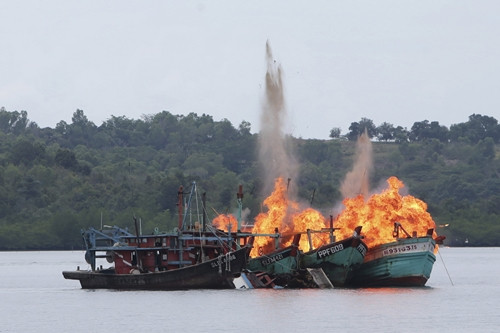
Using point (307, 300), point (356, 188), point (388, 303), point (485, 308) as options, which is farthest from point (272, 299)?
point (356, 188)

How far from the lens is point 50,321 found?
3652 inches

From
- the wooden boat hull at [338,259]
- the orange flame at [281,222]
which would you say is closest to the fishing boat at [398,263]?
the wooden boat hull at [338,259]

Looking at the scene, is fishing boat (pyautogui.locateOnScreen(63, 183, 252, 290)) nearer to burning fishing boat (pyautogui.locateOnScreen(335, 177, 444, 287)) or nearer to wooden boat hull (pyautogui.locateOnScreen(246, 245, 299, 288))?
wooden boat hull (pyautogui.locateOnScreen(246, 245, 299, 288))

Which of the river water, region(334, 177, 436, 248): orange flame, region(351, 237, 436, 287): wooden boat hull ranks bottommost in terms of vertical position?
the river water

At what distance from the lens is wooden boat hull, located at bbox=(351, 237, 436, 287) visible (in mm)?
104875

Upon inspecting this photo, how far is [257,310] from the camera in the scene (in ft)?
312

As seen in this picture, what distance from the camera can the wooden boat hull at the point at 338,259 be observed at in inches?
4129

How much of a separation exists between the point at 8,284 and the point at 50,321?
165 feet

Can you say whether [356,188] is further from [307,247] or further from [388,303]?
[388,303]

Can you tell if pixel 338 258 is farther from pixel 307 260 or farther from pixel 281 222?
pixel 281 222

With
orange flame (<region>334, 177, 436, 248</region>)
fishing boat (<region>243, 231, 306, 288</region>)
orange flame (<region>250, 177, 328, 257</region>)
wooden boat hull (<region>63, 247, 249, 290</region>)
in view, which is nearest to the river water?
wooden boat hull (<region>63, 247, 249, 290</region>)

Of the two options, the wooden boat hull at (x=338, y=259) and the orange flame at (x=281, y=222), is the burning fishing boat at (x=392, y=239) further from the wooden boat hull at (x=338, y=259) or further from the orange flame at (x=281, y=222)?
the orange flame at (x=281, y=222)

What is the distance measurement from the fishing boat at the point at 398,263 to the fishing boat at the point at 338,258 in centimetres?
170

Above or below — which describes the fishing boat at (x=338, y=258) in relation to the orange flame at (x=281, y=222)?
below
